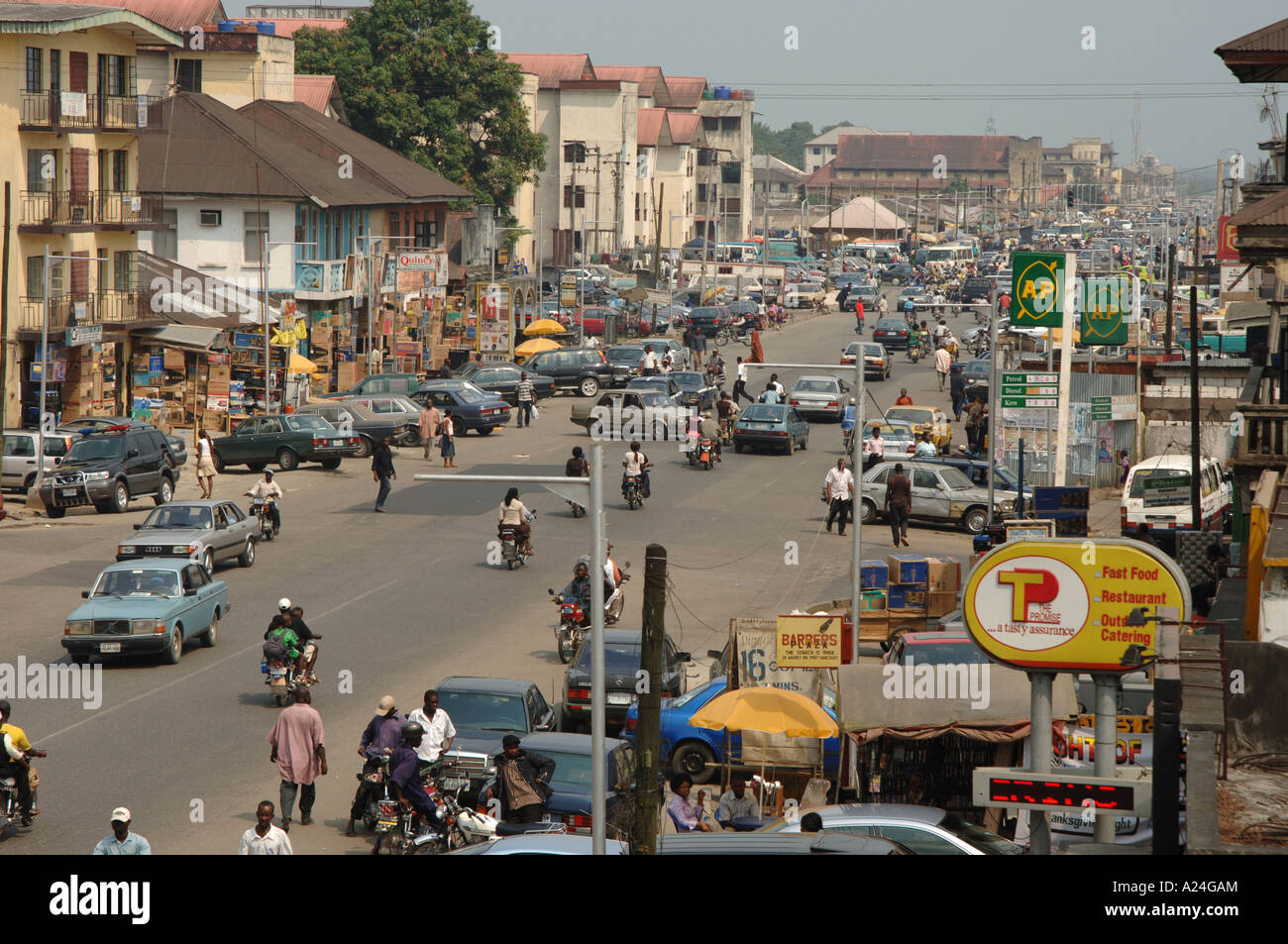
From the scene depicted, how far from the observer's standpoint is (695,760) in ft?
65.4

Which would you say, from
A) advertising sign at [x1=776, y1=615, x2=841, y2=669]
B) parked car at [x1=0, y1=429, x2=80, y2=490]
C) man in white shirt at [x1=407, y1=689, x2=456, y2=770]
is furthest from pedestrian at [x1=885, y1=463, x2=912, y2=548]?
parked car at [x1=0, y1=429, x2=80, y2=490]

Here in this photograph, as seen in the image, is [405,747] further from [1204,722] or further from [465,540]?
[465,540]

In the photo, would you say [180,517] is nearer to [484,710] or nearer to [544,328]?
[484,710]

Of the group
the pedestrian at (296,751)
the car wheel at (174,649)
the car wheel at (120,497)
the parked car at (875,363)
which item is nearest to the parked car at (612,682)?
the pedestrian at (296,751)

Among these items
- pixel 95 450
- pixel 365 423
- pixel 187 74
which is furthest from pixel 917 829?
pixel 187 74

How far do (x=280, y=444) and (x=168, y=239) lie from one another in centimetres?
1751

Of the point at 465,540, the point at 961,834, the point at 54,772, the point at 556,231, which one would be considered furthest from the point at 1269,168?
the point at 556,231

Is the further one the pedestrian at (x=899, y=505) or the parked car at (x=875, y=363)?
the parked car at (x=875, y=363)

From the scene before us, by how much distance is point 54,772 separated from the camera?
716 inches

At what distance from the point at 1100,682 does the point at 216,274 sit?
47.3 meters

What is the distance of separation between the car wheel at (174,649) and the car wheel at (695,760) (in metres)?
8.04

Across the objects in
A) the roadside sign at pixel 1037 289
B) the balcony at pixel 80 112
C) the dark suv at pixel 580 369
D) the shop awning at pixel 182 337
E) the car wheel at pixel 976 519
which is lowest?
the car wheel at pixel 976 519

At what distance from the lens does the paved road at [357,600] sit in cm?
1786

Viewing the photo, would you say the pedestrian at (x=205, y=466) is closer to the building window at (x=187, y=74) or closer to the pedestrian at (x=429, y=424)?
the pedestrian at (x=429, y=424)
